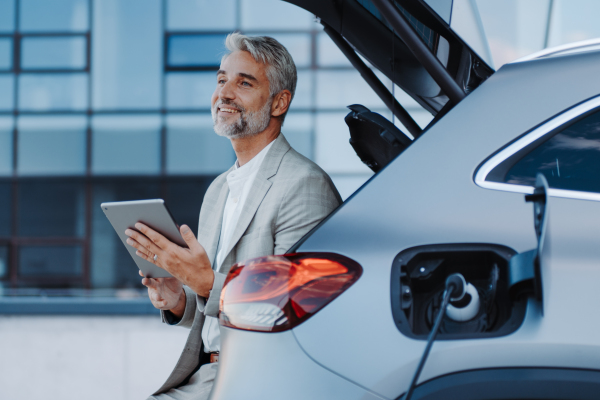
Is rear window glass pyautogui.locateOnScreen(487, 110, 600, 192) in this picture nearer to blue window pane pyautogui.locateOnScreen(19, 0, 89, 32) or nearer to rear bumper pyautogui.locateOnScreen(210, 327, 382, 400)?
rear bumper pyautogui.locateOnScreen(210, 327, 382, 400)

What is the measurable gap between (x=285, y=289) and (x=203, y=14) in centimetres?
779

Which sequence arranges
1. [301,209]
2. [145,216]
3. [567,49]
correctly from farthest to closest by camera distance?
[301,209] → [145,216] → [567,49]

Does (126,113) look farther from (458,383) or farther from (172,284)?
(458,383)

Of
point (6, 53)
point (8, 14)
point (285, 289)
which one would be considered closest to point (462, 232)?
point (285, 289)

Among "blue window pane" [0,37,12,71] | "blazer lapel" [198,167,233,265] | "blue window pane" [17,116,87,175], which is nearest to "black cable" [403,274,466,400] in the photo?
"blazer lapel" [198,167,233,265]

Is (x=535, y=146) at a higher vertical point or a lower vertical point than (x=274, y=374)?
higher

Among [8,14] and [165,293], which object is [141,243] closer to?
[165,293]

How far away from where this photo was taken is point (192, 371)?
73.1 inches

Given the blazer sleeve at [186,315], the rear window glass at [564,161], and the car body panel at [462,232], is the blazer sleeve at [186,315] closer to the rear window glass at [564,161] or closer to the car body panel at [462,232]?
the car body panel at [462,232]

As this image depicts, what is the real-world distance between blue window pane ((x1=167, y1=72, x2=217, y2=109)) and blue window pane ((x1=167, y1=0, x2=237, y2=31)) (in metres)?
0.71

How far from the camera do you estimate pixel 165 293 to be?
1837 millimetres

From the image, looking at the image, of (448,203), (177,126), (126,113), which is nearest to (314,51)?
(177,126)

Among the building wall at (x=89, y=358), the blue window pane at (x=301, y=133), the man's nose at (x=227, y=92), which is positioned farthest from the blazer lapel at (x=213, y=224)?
the blue window pane at (x=301, y=133)

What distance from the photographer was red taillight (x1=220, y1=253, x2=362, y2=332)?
1.13 m
